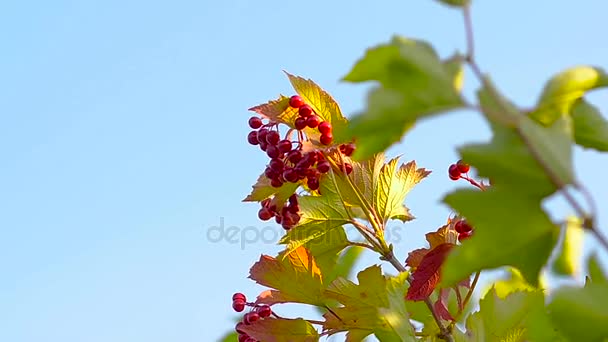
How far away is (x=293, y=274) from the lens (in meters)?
1.65

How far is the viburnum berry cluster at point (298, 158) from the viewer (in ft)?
5.52

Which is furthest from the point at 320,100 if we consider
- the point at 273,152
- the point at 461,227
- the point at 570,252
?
the point at 570,252

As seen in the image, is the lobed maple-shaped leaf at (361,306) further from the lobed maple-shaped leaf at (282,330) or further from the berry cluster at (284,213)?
the berry cluster at (284,213)

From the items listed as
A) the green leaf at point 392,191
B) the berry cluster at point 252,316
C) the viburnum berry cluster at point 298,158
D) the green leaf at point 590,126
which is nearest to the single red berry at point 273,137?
the viburnum berry cluster at point 298,158

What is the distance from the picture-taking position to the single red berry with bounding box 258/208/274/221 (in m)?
1.84

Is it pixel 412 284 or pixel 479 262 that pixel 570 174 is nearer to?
pixel 479 262

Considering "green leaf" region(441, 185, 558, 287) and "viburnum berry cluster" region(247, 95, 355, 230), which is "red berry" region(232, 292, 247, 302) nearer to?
"viburnum berry cluster" region(247, 95, 355, 230)

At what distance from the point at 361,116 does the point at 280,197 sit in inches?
41.6

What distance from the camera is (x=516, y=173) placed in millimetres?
726

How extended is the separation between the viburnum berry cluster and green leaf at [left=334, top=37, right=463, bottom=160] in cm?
90

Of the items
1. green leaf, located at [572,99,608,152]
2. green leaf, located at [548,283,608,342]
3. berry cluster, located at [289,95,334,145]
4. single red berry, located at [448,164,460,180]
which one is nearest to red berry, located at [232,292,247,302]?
berry cluster, located at [289,95,334,145]

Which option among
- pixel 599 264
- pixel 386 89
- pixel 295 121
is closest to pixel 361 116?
pixel 386 89

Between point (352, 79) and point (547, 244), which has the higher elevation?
point (352, 79)

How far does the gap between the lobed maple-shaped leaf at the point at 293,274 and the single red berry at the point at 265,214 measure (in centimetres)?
19
